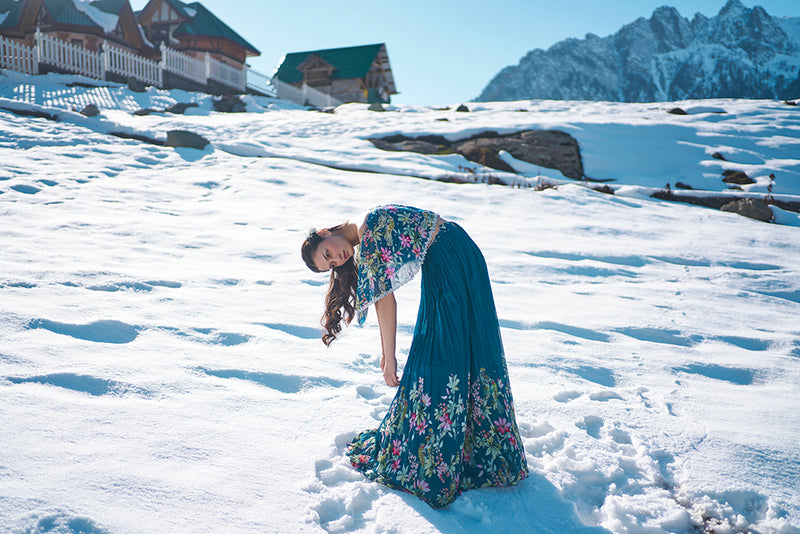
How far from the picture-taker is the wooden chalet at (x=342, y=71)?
3016cm

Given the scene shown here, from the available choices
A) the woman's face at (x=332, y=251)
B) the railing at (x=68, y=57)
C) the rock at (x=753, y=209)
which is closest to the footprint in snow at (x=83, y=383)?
the woman's face at (x=332, y=251)

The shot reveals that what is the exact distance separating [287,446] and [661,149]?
36.7ft

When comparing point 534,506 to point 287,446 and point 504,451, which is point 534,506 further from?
point 287,446

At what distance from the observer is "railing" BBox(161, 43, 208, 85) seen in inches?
754

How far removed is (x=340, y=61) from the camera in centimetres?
3122

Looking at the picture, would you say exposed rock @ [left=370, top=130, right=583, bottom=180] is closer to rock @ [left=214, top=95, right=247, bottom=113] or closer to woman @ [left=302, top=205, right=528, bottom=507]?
rock @ [left=214, top=95, right=247, bottom=113]

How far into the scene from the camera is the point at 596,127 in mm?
11812

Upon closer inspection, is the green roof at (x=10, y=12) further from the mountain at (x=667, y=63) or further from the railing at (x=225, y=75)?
the mountain at (x=667, y=63)

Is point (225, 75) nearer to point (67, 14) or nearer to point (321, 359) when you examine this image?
point (67, 14)

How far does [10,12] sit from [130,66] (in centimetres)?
1479

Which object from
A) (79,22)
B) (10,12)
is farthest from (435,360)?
(10,12)

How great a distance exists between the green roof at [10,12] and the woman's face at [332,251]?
107 ft

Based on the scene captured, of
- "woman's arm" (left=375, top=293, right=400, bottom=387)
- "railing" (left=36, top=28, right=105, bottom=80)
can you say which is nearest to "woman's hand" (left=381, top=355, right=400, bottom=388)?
"woman's arm" (left=375, top=293, right=400, bottom=387)

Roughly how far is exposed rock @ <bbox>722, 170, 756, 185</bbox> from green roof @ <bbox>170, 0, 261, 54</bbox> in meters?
26.1
